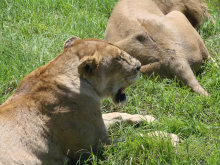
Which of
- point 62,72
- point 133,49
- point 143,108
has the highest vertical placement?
point 62,72

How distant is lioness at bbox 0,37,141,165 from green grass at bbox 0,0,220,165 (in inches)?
11.8

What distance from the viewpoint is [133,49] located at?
553 cm

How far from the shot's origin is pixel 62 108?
12.9 ft

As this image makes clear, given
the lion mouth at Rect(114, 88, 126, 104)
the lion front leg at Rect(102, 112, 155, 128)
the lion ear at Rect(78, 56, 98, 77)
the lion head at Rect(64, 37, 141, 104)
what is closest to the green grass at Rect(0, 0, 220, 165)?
the lion front leg at Rect(102, 112, 155, 128)

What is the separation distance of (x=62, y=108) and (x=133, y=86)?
5.33ft

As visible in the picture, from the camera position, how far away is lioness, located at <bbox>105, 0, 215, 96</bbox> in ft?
17.3

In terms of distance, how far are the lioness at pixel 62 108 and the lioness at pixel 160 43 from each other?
1.41 metres

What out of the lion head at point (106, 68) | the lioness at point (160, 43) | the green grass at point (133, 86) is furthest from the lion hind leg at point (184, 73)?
the lion head at point (106, 68)

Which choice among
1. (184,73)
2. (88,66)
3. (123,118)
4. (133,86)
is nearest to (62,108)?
(88,66)

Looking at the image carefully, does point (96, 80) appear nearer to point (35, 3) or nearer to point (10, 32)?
point (10, 32)

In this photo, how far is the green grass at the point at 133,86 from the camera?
153 inches

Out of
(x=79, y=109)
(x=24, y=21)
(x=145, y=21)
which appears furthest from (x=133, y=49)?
(x=24, y=21)

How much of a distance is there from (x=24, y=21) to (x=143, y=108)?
2.92m

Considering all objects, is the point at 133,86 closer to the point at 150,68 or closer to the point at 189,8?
the point at 150,68
